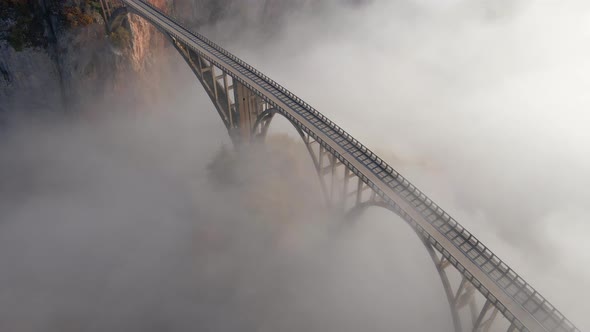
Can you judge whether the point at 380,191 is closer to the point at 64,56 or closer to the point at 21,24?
the point at 64,56

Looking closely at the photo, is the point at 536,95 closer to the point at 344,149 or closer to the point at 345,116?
the point at 345,116

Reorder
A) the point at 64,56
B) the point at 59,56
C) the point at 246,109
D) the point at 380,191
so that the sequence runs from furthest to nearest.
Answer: the point at 59,56 < the point at 64,56 < the point at 246,109 < the point at 380,191

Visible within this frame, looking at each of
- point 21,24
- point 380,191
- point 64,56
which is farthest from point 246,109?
point 21,24

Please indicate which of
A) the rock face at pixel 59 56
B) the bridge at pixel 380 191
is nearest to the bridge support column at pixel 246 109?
the bridge at pixel 380 191

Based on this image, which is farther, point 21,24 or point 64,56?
point 64,56

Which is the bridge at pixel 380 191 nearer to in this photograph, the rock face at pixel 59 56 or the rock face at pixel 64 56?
the rock face at pixel 64 56

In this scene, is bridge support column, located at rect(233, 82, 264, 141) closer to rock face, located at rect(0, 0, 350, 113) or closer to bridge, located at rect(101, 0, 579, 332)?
bridge, located at rect(101, 0, 579, 332)

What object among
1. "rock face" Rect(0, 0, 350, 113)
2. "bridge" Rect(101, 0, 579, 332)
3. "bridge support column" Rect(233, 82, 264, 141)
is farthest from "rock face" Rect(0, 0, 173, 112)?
"bridge support column" Rect(233, 82, 264, 141)

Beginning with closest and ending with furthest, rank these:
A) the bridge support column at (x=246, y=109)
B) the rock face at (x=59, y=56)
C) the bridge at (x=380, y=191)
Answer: the bridge at (x=380, y=191) → the bridge support column at (x=246, y=109) → the rock face at (x=59, y=56)

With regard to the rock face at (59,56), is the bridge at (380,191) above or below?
below
